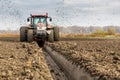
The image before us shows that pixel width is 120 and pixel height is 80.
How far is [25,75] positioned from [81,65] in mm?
2582

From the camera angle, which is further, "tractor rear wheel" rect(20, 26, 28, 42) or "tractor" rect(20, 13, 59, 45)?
"tractor rear wheel" rect(20, 26, 28, 42)

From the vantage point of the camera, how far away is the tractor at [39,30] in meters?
24.1

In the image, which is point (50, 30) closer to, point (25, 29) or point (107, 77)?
point (25, 29)

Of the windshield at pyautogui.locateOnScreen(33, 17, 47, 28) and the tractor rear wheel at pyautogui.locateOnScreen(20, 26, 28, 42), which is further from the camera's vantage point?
the tractor rear wheel at pyautogui.locateOnScreen(20, 26, 28, 42)

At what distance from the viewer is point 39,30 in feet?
79.3

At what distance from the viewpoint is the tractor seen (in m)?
24.1

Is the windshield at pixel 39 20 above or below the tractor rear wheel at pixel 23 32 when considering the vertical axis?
above

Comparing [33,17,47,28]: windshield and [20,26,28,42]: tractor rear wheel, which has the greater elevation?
[33,17,47,28]: windshield

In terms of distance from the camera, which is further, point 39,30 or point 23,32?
point 23,32

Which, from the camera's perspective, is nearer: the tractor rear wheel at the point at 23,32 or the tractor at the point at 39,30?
→ the tractor at the point at 39,30

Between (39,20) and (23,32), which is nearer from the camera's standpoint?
(39,20)

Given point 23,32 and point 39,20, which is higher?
point 39,20

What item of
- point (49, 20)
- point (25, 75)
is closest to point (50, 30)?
point (49, 20)

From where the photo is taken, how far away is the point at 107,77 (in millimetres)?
7406
